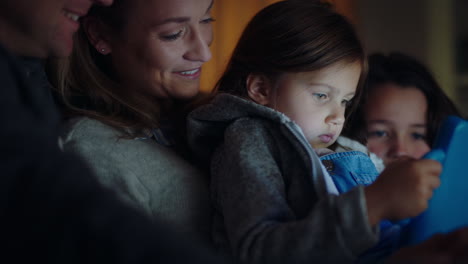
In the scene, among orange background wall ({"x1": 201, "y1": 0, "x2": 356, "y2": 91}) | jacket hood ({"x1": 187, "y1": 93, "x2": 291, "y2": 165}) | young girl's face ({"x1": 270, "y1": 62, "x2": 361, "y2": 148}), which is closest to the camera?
jacket hood ({"x1": 187, "y1": 93, "x2": 291, "y2": 165})

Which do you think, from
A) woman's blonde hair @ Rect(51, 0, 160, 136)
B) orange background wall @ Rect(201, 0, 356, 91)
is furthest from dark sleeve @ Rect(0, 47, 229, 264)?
orange background wall @ Rect(201, 0, 356, 91)

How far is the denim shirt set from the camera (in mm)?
915

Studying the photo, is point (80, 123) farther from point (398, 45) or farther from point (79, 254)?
point (398, 45)

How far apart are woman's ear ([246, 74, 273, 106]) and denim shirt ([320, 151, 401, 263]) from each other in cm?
20

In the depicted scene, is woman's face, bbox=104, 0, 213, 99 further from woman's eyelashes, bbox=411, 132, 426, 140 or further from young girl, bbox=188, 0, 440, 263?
woman's eyelashes, bbox=411, 132, 426, 140

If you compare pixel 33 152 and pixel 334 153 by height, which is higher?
pixel 33 152

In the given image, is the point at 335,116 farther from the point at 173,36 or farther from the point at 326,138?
the point at 173,36

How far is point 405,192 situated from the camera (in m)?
0.77

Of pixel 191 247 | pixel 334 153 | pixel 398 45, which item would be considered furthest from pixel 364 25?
pixel 191 247

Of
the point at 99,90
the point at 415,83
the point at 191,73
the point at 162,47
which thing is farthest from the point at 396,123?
the point at 99,90

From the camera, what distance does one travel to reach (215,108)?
1066 millimetres

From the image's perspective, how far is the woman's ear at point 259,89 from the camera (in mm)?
1188

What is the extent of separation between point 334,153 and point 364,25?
274 centimetres

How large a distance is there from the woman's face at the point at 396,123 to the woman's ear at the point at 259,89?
2.07 feet
